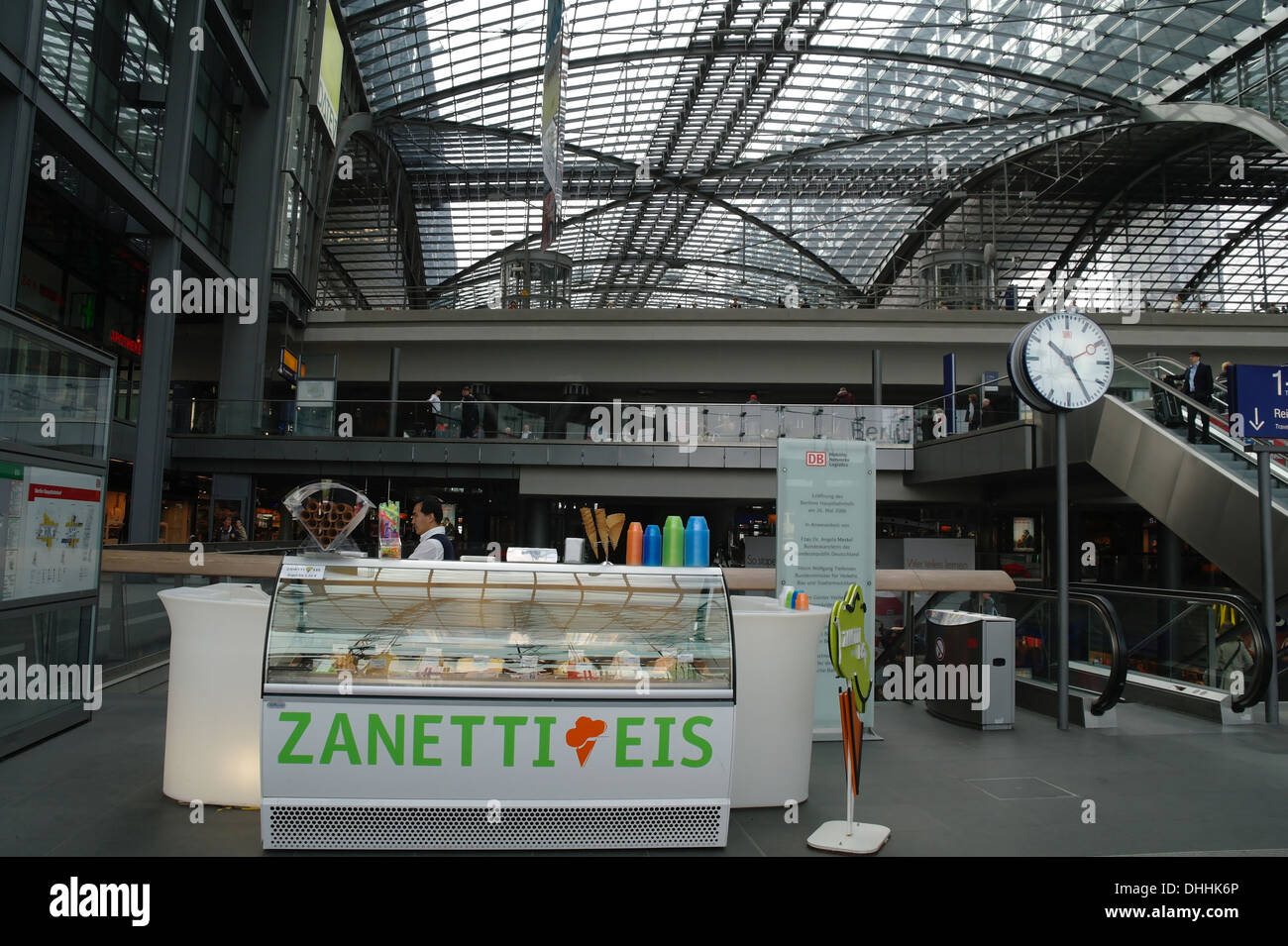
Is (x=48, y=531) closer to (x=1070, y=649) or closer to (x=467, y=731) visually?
(x=467, y=731)

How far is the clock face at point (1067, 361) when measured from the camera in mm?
7594

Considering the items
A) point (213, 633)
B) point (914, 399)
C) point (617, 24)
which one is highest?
point (617, 24)

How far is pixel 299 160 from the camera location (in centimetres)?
2569

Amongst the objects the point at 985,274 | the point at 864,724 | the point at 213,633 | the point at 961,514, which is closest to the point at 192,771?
the point at 213,633

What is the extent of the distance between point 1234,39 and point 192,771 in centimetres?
3374

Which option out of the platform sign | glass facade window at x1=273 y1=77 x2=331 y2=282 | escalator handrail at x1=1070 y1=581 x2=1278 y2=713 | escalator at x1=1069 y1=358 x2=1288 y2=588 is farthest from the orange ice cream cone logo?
glass facade window at x1=273 y1=77 x2=331 y2=282

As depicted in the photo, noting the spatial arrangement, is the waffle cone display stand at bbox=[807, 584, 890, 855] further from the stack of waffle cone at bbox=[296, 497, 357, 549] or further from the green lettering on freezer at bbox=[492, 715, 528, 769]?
the stack of waffle cone at bbox=[296, 497, 357, 549]

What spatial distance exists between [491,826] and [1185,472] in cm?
1060

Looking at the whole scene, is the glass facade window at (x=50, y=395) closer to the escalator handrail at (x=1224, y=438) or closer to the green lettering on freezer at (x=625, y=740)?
the green lettering on freezer at (x=625, y=740)

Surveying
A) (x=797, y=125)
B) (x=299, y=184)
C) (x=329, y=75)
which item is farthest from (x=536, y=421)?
(x=797, y=125)

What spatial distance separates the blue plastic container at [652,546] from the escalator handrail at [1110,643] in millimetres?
4538

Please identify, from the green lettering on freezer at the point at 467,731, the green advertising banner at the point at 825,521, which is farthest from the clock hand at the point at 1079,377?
the green lettering on freezer at the point at 467,731

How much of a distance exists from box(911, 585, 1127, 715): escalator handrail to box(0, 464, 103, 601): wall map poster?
7935 millimetres
